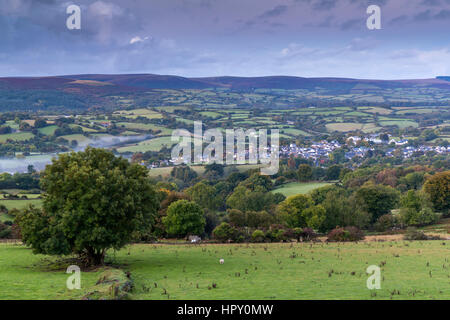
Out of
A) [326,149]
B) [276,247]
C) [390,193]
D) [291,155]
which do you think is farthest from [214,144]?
[276,247]

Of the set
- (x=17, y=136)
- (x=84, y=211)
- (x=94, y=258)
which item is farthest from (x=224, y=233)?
(x=17, y=136)

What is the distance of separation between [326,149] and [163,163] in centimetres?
7739

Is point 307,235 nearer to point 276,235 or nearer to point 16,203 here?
point 276,235

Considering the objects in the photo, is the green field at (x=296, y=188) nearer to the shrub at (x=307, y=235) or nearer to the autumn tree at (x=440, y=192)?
the autumn tree at (x=440, y=192)

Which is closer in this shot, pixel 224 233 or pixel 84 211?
pixel 84 211

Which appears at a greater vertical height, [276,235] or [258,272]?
[258,272]

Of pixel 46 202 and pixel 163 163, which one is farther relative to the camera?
pixel 163 163

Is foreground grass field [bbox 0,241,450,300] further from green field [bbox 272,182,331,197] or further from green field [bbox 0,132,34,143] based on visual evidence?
green field [bbox 0,132,34,143]

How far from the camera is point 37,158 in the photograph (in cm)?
14900

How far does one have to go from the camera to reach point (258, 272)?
25125mm

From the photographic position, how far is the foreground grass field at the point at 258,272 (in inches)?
753

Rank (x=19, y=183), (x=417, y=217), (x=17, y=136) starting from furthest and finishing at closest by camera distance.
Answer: (x=17, y=136)
(x=19, y=183)
(x=417, y=217)

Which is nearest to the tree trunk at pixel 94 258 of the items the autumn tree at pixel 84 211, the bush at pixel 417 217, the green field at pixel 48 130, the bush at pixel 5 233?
the autumn tree at pixel 84 211
